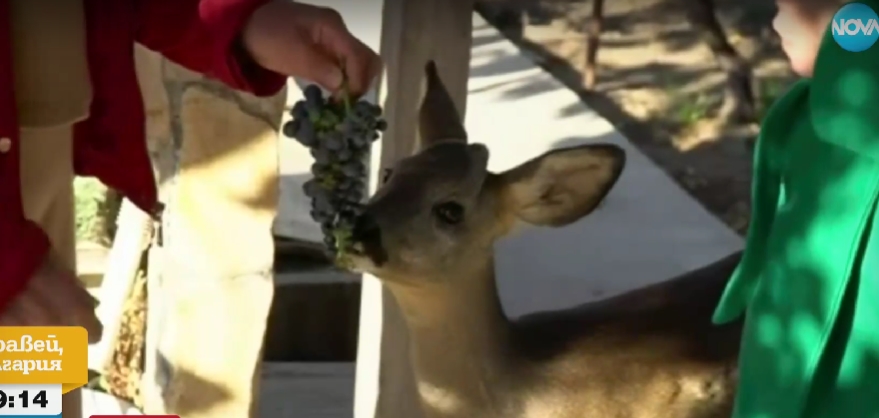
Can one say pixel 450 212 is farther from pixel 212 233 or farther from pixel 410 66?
pixel 212 233

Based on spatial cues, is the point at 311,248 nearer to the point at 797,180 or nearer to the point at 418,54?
the point at 418,54

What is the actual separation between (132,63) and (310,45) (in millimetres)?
90

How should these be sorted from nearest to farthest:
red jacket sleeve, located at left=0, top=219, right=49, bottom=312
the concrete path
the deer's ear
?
red jacket sleeve, located at left=0, top=219, right=49, bottom=312, the deer's ear, the concrete path

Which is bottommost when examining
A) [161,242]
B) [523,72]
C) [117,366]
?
[117,366]

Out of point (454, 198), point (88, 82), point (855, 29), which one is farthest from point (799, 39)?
point (88, 82)

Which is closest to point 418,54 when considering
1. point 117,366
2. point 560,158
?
point 560,158

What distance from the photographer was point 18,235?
426mm

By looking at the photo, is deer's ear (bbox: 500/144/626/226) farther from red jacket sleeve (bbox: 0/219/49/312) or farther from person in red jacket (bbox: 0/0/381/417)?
red jacket sleeve (bbox: 0/219/49/312)

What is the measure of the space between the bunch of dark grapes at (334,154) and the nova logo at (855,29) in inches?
7.2

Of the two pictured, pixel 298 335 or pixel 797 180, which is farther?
pixel 298 335

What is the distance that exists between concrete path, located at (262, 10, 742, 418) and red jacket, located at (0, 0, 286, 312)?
0.18 meters

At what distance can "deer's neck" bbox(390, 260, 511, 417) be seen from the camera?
549 millimetres

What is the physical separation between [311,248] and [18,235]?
427 mm

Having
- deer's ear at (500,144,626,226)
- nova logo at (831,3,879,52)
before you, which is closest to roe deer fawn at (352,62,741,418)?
deer's ear at (500,144,626,226)
